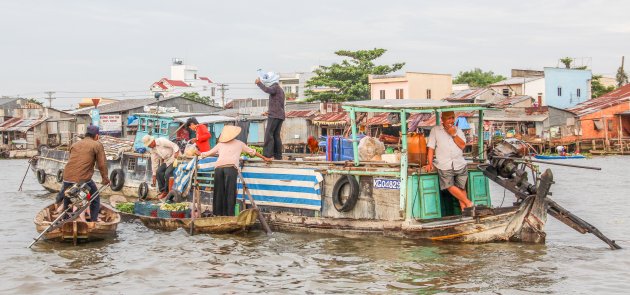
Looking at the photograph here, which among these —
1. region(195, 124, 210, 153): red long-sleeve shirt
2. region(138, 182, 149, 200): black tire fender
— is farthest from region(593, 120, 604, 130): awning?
region(195, 124, 210, 153): red long-sleeve shirt

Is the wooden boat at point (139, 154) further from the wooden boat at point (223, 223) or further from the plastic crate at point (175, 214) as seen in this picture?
the wooden boat at point (223, 223)

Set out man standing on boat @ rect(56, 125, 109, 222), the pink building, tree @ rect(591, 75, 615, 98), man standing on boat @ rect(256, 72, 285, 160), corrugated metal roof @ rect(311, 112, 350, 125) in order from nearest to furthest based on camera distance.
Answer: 1. man standing on boat @ rect(56, 125, 109, 222)
2. man standing on boat @ rect(256, 72, 285, 160)
3. corrugated metal roof @ rect(311, 112, 350, 125)
4. the pink building
5. tree @ rect(591, 75, 615, 98)

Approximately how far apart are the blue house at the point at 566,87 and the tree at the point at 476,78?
991cm

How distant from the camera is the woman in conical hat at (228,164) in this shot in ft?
42.2

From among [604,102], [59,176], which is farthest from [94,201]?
[604,102]

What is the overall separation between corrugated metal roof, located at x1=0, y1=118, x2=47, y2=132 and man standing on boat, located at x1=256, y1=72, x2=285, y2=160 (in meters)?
50.0

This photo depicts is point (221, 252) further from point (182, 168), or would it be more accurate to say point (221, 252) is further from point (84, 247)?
point (182, 168)

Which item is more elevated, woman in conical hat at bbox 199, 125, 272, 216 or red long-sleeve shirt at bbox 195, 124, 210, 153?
red long-sleeve shirt at bbox 195, 124, 210, 153

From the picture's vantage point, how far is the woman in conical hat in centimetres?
1288

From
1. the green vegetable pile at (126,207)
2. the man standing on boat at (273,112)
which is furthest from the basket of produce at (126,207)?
the man standing on boat at (273,112)

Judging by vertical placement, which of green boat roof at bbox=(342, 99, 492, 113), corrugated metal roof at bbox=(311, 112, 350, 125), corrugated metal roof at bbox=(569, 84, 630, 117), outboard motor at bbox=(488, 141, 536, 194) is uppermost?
corrugated metal roof at bbox=(569, 84, 630, 117)

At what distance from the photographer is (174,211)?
13664 mm

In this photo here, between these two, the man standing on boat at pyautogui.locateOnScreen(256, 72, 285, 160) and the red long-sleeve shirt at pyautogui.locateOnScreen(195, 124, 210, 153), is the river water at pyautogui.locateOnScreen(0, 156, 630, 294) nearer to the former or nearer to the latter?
the man standing on boat at pyautogui.locateOnScreen(256, 72, 285, 160)

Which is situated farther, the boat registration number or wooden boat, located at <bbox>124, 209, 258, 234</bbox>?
wooden boat, located at <bbox>124, 209, 258, 234</bbox>
